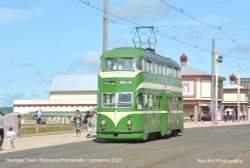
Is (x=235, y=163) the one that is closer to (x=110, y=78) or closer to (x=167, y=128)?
(x=110, y=78)

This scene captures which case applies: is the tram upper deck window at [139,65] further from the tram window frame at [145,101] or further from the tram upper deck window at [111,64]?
the tram window frame at [145,101]

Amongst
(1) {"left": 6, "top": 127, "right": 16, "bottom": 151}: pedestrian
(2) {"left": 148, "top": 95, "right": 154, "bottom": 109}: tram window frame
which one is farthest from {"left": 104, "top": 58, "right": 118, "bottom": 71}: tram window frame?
(1) {"left": 6, "top": 127, "right": 16, "bottom": 151}: pedestrian

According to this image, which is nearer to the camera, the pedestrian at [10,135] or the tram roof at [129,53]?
the pedestrian at [10,135]

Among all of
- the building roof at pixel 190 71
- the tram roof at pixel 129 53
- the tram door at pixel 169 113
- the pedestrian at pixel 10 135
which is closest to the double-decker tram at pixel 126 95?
the tram roof at pixel 129 53

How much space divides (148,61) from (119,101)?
277 centimetres

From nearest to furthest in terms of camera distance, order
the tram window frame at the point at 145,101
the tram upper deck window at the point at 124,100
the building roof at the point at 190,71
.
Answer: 1. the tram upper deck window at the point at 124,100
2. the tram window frame at the point at 145,101
3. the building roof at the point at 190,71

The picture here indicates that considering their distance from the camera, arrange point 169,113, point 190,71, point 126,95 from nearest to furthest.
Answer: point 126,95 → point 169,113 → point 190,71

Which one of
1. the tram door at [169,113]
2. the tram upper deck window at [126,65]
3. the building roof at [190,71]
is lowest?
the tram door at [169,113]

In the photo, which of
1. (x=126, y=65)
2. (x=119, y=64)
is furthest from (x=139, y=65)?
(x=119, y=64)

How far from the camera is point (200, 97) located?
261ft

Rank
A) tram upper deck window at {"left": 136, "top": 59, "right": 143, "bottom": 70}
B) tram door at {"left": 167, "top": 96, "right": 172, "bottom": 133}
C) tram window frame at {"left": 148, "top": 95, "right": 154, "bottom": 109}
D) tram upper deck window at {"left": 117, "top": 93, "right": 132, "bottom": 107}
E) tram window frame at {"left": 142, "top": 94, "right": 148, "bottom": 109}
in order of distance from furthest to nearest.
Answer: tram door at {"left": 167, "top": 96, "right": 172, "bottom": 133} → tram window frame at {"left": 148, "top": 95, "right": 154, "bottom": 109} → tram window frame at {"left": 142, "top": 94, "right": 148, "bottom": 109} → tram upper deck window at {"left": 136, "top": 59, "right": 143, "bottom": 70} → tram upper deck window at {"left": 117, "top": 93, "right": 132, "bottom": 107}

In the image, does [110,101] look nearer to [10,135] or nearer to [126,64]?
[126,64]

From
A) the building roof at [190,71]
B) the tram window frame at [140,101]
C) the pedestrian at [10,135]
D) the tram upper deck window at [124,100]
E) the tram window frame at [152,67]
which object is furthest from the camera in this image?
the building roof at [190,71]

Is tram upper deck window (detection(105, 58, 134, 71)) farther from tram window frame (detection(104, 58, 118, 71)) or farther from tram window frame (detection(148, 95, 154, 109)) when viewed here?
tram window frame (detection(148, 95, 154, 109))
